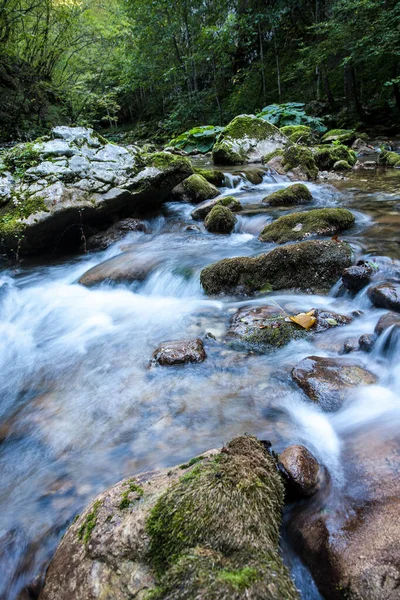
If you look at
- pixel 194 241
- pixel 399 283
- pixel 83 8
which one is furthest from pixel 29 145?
pixel 83 8

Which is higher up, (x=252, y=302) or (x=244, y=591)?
(x=244, y=591)

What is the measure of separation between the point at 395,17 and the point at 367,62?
4.79 metres

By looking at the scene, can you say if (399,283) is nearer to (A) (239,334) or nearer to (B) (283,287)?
(B) (283,287)

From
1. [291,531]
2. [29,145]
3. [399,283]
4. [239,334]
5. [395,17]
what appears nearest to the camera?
[291,531]

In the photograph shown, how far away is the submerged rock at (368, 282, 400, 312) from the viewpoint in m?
3.71

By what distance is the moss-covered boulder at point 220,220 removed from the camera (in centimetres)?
711

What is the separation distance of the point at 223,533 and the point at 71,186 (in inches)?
252

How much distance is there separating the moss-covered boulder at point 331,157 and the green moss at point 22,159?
8.74 meters

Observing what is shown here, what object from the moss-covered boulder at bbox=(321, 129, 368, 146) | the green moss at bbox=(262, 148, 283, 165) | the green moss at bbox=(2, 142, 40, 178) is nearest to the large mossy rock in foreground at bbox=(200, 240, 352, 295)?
the green moss at bbox=(2, 142, 40, 178)

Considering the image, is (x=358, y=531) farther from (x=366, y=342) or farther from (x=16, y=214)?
(x=16, y=214)

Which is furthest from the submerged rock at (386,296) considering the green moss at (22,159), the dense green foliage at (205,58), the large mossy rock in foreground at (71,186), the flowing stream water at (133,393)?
the dense green foliage at (205,58)

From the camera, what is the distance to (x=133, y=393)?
10.8 ft

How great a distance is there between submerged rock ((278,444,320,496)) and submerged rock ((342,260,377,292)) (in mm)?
2582

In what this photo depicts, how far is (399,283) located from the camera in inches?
163
